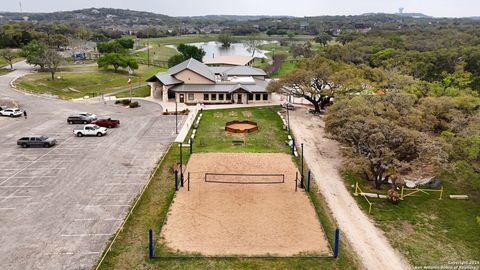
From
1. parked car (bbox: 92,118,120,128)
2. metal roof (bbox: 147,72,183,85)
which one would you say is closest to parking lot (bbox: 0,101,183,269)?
parked car (bbox: 92,118,120,128)

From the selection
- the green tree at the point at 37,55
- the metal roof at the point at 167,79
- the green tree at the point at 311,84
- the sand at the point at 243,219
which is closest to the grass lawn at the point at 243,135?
the green tree at the point at 311,84

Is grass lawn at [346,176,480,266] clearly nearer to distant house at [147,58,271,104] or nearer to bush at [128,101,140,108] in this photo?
distant house at [147,58,271,104]

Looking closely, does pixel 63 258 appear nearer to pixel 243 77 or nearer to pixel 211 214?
pixel 211 214

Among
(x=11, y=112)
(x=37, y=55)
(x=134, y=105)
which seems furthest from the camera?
(x=37, y=55)

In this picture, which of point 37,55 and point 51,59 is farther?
point 37,55

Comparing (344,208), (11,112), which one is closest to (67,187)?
(344,208)

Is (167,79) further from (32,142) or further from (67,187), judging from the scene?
(67,187)

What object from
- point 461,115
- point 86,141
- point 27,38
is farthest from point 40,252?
point 27,38
